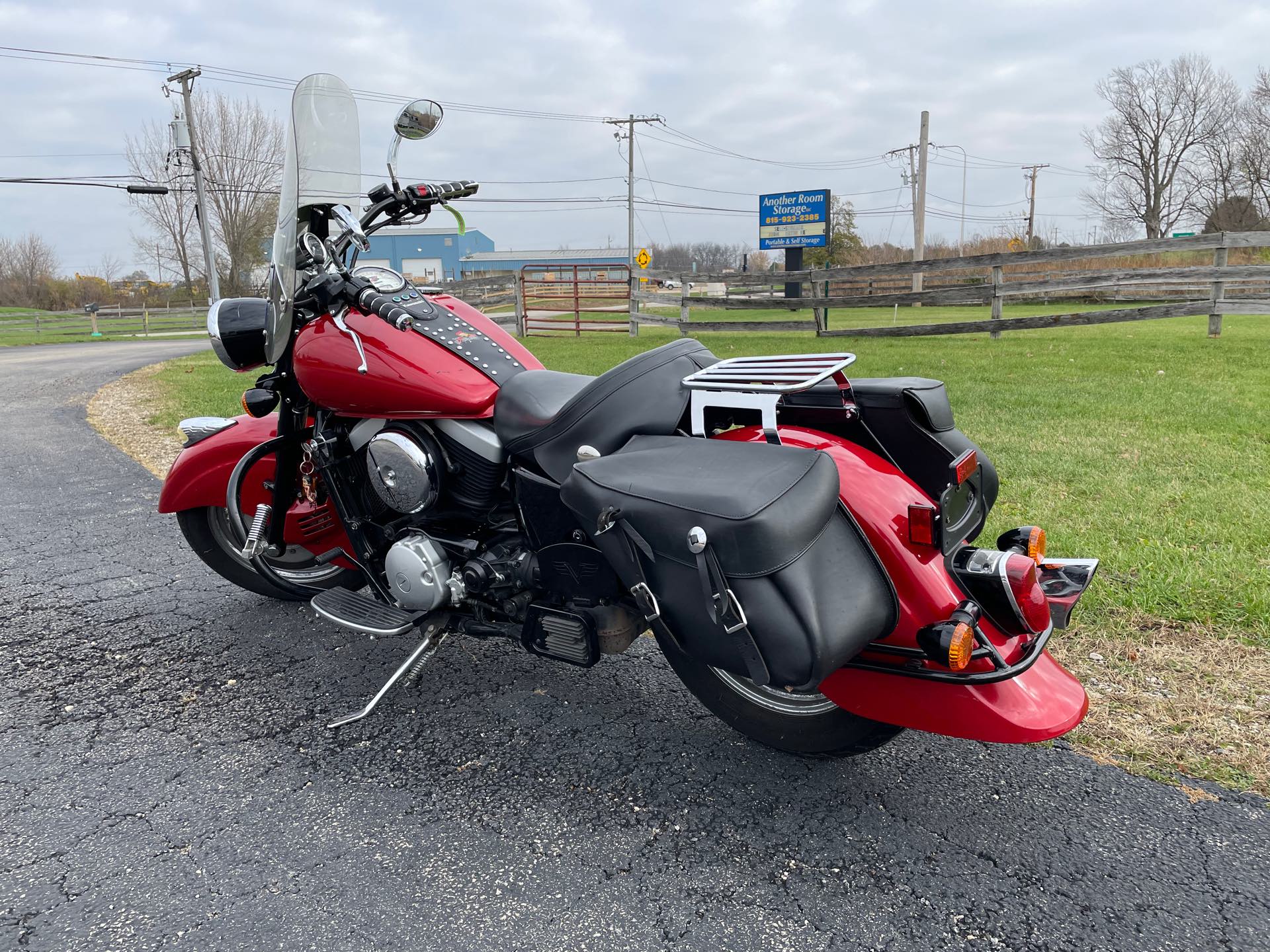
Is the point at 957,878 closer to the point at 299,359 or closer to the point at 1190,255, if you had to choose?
the point at 299,359

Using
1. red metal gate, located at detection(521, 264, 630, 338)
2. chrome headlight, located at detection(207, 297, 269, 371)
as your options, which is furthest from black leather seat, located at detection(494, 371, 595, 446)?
red metal gate, located at detection(521, 264, 630, 338)

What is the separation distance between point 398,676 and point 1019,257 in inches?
456

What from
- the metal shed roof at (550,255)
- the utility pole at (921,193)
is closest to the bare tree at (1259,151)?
the utility pole at (921,193)

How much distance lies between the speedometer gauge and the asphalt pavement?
1320mm

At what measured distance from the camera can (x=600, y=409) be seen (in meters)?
2.24

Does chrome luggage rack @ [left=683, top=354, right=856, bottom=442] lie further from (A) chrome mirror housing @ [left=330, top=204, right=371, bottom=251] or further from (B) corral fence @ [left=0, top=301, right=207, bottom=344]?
(B) corral fence @ [left=0, top=301, right=207, bottom=344]

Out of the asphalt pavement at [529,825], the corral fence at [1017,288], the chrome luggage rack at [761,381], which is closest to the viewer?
the asphalt pavement at [529,825]

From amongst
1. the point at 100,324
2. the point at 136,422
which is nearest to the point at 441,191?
the point at 136,422

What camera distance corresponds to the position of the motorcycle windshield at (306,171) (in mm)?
2668

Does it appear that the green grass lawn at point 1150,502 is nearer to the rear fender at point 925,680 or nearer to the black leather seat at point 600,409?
the rear fender at point 925,680

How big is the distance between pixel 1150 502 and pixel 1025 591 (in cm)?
287

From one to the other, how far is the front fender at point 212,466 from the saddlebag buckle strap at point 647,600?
190 centimetres

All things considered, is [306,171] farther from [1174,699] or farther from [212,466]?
[1174,699]

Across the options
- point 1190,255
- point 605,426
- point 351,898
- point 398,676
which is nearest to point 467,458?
point 605,426
